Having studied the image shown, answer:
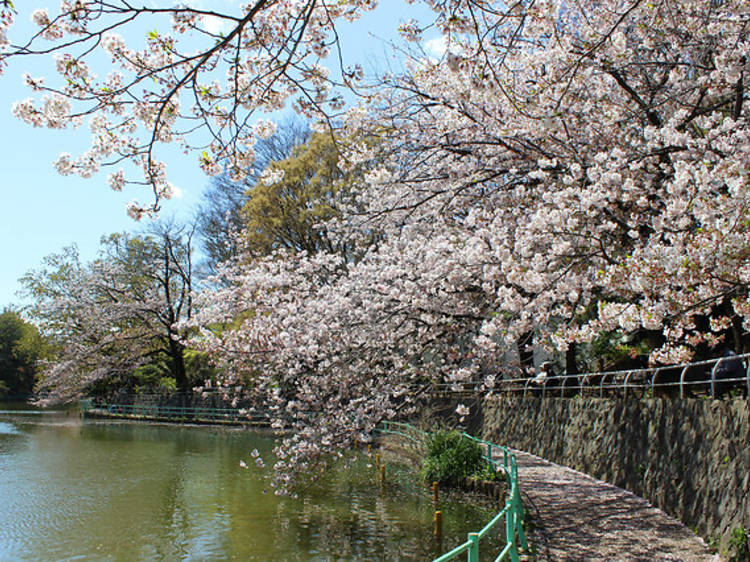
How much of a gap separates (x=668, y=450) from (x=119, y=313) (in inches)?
1044

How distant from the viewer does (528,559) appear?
6.11 m

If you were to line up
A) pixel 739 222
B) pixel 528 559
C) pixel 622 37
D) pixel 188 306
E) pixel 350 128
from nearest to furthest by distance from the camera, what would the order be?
pixel 739 222
pixel 528 559
pixel 622 37
pixel 350 128
pixel 188 306

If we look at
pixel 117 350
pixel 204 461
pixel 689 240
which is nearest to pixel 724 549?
pixel 689 240

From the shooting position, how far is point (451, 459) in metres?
11.0

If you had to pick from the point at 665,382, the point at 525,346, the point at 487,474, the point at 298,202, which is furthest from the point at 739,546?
the point at 298,202

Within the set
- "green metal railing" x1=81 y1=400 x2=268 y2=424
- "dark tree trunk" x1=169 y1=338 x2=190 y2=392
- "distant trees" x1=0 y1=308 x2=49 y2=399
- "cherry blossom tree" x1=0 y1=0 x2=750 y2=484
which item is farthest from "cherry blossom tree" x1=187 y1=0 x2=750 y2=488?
"distant trees" x1=0 y1=308 x2=49 y2=399

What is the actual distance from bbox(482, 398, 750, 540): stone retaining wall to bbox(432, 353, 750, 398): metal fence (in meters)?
0.29

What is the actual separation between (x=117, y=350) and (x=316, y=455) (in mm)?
25303

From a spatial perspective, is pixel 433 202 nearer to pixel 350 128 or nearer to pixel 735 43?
pixel 350 128

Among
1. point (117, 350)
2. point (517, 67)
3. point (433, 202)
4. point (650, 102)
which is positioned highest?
point (517, 67)

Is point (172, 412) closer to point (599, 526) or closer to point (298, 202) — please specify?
point (298, 202)

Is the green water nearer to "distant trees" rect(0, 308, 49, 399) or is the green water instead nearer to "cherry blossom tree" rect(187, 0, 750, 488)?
"cherry blossom tree" rect(187, 0, 750, 488)

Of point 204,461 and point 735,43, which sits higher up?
point 735,43

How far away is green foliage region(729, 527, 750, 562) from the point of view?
505 cm
